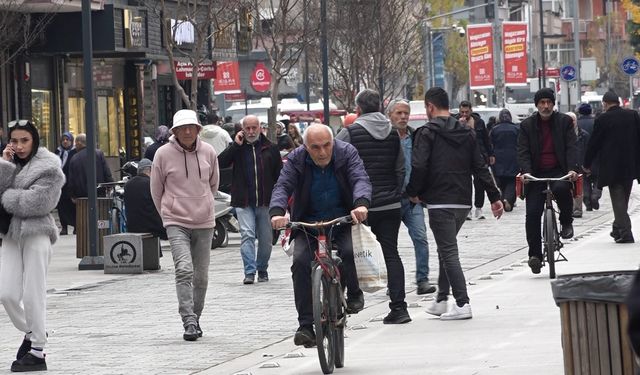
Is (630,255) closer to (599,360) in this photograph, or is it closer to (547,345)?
(547,345)

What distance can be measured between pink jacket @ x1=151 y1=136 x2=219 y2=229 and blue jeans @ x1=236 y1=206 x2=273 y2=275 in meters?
4.58

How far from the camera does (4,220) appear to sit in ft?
37.2

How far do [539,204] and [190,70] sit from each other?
25647mm

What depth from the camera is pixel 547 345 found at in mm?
11492

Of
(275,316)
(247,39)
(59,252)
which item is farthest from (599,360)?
(247,39)

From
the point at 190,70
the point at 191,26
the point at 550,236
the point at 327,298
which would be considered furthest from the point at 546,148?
the point at 190,70

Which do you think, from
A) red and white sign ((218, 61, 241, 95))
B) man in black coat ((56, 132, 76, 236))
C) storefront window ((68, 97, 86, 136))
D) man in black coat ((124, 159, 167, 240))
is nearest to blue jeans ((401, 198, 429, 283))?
man in black coat ((124, 159, 167, 240))

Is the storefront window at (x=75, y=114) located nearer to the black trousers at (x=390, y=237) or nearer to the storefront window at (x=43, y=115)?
the storefront window at (x=43, y=115)

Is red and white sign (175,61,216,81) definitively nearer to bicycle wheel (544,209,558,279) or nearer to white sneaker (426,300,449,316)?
bicycle wheel (544,209,558,279)

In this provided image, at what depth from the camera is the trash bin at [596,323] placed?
21.1 feet

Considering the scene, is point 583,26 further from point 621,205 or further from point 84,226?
point 84,226

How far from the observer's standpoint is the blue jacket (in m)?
11.0

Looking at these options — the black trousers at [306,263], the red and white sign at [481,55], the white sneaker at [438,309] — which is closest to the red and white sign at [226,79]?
the red and white sign at [481,55]

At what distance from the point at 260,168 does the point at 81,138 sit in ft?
29.8
